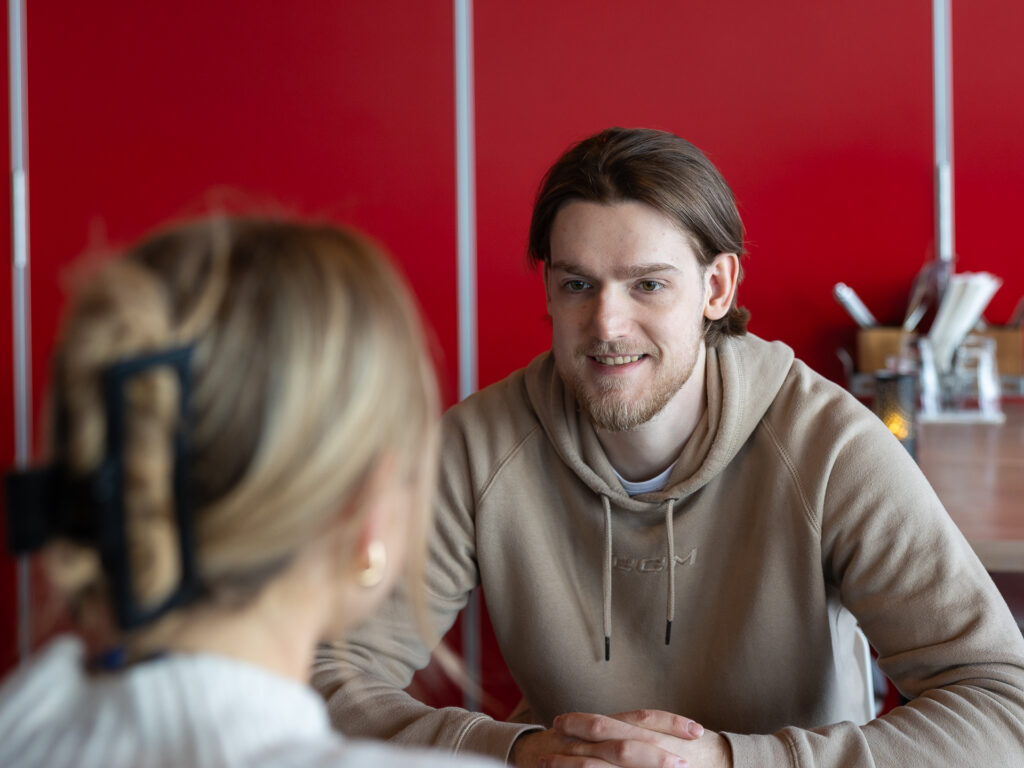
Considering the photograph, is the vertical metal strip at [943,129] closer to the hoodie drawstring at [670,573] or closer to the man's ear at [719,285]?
the man's ear at [719,285]

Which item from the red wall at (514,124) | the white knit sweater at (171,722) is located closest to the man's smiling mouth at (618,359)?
the white knit sweater at (171,722)

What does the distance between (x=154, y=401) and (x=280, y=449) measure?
75mm

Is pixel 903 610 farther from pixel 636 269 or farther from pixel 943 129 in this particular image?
pixel 943 129

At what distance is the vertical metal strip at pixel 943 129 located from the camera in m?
2.53

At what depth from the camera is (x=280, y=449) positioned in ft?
2.02

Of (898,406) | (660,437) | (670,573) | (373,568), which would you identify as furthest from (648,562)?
(373,568)

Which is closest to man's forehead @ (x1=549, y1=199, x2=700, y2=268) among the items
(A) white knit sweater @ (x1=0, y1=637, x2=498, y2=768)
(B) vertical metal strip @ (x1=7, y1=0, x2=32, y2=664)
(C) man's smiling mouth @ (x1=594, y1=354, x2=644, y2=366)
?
(C) man's smiling mouth @ (x1=594, y1=354, x2=644, y2=366)

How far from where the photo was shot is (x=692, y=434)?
147cm

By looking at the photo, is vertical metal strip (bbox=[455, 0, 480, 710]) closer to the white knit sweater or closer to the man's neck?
the man's neck

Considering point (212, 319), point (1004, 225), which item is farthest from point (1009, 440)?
point (212, 319)

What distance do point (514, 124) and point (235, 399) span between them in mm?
2166

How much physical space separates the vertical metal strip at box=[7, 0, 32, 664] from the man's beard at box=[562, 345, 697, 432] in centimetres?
189

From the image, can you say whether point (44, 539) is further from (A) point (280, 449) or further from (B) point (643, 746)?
(B) point (643, 746)

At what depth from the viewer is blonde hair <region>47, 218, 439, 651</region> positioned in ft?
2.00
